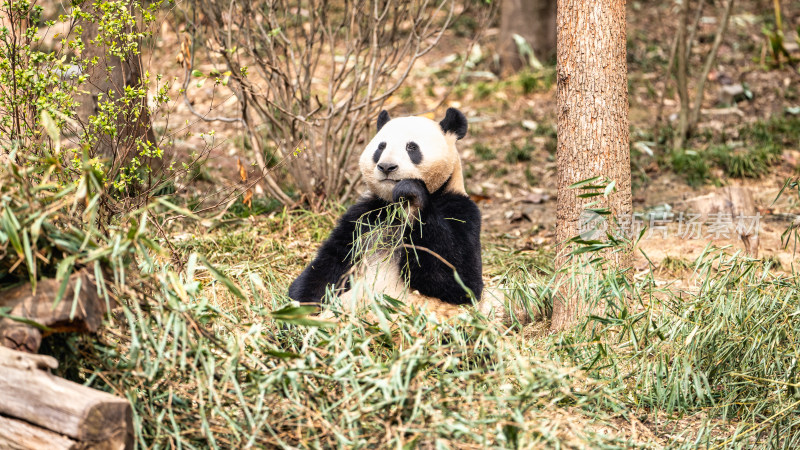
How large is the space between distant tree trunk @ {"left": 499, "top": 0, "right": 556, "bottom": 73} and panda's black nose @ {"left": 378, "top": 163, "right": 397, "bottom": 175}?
554 centimetres

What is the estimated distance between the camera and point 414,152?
348 cm

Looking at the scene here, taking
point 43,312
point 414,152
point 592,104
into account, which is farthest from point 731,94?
point 43,312

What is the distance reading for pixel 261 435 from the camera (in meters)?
2.46

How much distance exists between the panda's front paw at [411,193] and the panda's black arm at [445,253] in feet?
0.17

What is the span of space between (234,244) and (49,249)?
8.10 feet

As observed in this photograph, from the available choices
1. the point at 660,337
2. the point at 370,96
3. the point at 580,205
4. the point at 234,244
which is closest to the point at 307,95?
the point at 370,96

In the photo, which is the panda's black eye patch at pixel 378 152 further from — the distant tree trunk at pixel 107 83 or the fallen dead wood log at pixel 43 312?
the fallen dead wood log at pixel 43 312

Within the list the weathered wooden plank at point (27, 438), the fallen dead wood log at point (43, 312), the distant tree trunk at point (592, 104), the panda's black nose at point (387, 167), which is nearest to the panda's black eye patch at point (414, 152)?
the panda's black nose at point (387, 167)

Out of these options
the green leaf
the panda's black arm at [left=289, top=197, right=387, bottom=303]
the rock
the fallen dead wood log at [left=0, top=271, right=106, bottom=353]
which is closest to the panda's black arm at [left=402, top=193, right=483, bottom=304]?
the panda's black arm at [left=289, top=197, right=387, bottom=303]

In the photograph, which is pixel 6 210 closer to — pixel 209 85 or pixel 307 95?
pixel 307 95

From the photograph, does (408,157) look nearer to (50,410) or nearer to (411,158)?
(411,158)

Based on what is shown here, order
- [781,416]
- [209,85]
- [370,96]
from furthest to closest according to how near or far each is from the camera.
Result: [209,85] < [370,96] < [781,416]

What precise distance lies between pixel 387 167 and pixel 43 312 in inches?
62.2

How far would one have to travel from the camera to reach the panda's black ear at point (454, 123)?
370 cm
